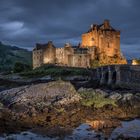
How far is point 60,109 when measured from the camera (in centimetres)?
3538

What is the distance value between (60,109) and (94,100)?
17.3 feet

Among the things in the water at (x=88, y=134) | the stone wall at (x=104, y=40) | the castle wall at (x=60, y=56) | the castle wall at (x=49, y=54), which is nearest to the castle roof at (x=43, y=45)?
the castle wall at (x=49, y=54)

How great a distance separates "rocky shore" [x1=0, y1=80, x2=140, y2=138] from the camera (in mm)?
27906

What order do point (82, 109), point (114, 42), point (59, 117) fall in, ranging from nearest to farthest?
point (59, 117)
point (82, 109)
point (114, 42)

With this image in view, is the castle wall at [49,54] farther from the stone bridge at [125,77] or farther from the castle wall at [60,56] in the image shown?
the stone bridge at [125,77]

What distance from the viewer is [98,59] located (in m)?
93.0

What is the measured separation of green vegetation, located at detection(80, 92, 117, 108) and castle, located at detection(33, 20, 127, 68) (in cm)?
4987

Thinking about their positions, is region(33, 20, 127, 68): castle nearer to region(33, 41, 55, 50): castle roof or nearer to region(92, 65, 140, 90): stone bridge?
region(33, 41, 55, 50): castle roof

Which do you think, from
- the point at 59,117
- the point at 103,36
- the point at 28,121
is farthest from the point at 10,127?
the point at 103,36

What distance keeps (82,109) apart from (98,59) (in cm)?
5765

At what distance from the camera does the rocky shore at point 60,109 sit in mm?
27906

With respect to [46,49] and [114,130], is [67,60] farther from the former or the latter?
[114,130]

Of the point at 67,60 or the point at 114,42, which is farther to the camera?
the point at 114,42

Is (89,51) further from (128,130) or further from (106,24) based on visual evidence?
(128,130)
